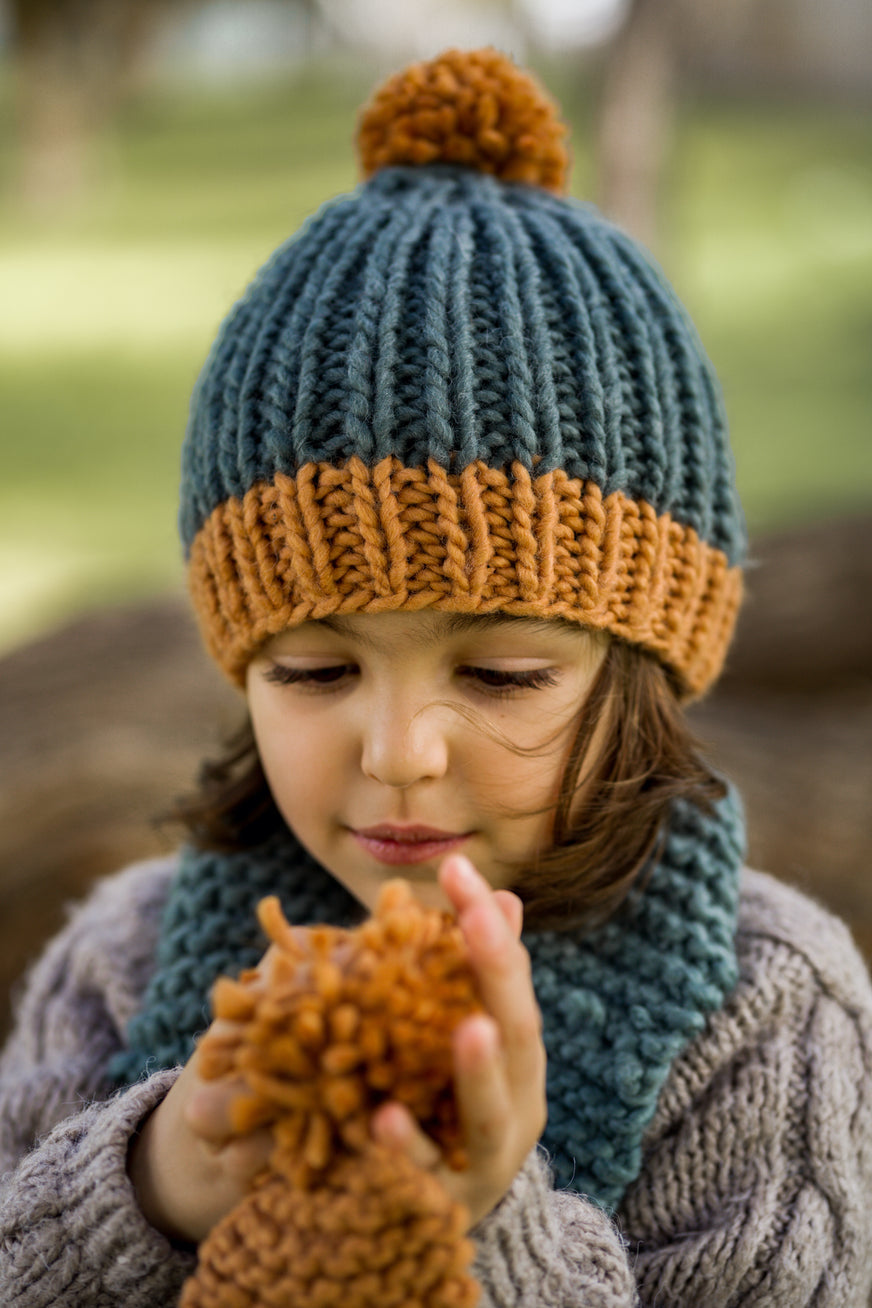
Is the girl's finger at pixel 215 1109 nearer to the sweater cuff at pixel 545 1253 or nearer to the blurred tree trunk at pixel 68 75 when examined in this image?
the sweater cuff at pixel 545 1253

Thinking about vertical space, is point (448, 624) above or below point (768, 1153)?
above

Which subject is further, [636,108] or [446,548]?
[636,108]

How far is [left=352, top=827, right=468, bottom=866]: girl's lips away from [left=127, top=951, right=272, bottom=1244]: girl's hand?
0.25 metres

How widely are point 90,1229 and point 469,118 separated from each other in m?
1.21

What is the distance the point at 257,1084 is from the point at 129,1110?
0.33 m

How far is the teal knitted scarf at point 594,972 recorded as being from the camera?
128 cm

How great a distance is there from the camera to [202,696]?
128 inches

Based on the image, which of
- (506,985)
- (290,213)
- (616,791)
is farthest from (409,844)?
(290,213)

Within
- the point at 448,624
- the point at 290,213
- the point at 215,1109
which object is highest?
the point at 290,213

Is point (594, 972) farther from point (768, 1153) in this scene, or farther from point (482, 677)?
point (482, 677)

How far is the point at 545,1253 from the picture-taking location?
105 cm

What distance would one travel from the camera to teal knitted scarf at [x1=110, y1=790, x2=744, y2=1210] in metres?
1.28

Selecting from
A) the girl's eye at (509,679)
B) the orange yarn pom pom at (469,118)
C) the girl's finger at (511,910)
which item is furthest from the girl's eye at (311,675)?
the orange yarn pom pom at (469,118)

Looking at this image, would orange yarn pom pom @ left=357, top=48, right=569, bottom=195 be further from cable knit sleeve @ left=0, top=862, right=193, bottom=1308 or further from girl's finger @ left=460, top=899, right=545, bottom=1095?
cable knit sleeve @ left=0, top=862, right=193, bottom=1308
